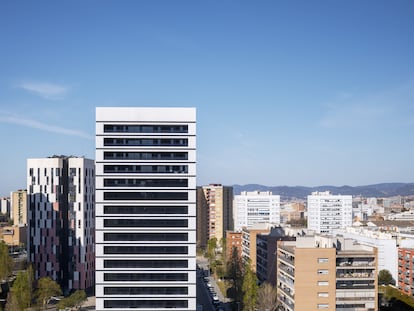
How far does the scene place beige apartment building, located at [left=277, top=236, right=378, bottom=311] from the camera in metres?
33.3

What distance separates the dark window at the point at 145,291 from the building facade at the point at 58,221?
19.1 metres

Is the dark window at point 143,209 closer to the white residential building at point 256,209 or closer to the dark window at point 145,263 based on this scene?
the dark window at point 145,263

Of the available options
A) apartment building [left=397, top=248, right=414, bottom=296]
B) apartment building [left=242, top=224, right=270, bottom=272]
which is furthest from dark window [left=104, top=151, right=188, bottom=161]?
apartment building [left=397, top=248, right=414, bottom=296]

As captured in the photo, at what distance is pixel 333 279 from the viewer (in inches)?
1312

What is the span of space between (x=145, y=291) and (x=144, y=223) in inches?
169

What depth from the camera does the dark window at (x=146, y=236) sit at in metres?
31.0

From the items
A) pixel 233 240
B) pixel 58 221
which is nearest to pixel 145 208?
pixel 58 221

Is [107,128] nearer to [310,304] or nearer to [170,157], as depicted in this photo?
[170,157]

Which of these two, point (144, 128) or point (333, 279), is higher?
point (144, 128)

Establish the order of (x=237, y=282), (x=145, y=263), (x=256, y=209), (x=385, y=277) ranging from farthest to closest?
(x=256, y=209)
(x=385, y=277)
(x=237, y=282)
(x=145, y=263)

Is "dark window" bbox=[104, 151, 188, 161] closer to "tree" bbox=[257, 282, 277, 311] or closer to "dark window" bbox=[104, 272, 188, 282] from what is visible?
"dark window" bbox=[104, 272, 188, 282]

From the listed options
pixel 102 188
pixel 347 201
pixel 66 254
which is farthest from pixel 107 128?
pixel 347 201

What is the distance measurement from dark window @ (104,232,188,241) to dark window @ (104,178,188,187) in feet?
10.1

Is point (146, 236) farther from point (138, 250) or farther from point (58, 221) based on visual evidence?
point (58, 221)
